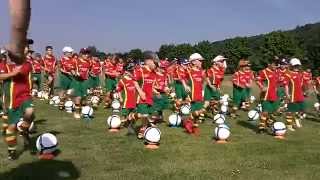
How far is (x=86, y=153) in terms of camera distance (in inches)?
521

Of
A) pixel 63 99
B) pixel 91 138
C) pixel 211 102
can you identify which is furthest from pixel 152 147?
pixel 63 99

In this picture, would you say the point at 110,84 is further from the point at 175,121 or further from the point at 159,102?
the point at 175,121

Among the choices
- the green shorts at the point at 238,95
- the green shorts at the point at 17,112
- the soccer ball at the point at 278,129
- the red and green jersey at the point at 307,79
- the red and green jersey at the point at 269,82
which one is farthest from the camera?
the red and green jersey at the point at 307,79

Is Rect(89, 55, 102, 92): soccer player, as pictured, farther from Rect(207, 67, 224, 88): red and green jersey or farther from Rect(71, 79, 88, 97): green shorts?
Rect(71, 79, 88, 97): green shorts

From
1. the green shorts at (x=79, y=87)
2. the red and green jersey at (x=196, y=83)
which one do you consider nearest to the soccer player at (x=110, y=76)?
the green shorts at (x=79, y=87)

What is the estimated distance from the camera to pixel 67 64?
858 inches

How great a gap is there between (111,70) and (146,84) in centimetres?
1470

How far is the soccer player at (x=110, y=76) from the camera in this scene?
27225 millimetres

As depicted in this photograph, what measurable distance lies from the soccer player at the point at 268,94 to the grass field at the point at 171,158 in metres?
0.59

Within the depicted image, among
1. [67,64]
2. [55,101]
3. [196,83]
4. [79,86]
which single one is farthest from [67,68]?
[196,83]

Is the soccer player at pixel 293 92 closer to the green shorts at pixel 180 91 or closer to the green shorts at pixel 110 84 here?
the green shorts at pixel 180 91

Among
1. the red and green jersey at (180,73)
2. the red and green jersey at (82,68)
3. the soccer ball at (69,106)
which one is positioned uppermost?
the red and green jersey at (82,68)

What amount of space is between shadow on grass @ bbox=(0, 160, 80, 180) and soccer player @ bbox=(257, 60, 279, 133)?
7.58m

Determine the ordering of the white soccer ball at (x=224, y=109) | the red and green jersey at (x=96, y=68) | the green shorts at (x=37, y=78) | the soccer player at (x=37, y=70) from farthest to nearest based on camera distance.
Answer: the red and green jersey at (x=96, y=68) → the green shorts at (x=37, y=78) → the soccer player at (x=37, y=70) → the white soccer ball at (x=224, y=109)
